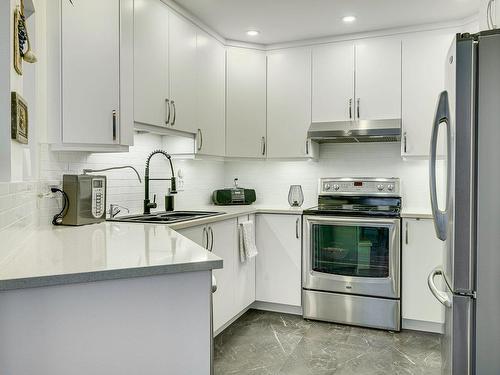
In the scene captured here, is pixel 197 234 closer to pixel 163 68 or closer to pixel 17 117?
pixel 163 68

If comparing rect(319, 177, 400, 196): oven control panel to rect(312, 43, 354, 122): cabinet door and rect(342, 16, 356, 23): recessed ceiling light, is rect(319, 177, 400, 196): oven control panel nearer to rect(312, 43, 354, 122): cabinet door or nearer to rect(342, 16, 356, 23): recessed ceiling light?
rect(312, 43, 354, 122): cabinet door

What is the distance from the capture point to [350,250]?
3.38 meters

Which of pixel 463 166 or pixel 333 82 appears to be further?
pixel 333 82

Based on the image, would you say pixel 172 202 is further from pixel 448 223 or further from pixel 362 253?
pixel 448 223

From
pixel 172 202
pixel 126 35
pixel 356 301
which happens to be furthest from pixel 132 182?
pixel 356 301

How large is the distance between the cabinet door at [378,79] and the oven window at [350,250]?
3.31 ft

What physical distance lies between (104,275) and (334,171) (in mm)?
3056

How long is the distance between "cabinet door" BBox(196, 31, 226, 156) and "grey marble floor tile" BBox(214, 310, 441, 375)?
1513 mm

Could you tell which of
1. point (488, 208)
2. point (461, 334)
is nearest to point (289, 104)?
point (488, 208)

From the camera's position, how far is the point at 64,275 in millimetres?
1195

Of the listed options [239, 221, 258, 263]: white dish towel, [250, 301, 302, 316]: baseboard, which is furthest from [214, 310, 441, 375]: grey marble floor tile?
[239, 221, 258, 263]: white dish towel

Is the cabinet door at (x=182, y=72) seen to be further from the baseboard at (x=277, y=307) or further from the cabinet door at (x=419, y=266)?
the cabinet door at (x=419, y=266)

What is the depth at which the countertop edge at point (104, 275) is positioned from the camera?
1147 mm

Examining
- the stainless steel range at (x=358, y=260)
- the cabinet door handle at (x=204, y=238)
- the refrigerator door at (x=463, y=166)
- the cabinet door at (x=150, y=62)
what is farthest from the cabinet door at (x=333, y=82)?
the refrigerator door at (x=463, y=166)
